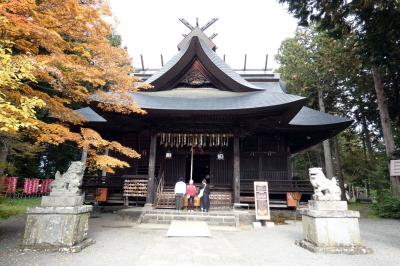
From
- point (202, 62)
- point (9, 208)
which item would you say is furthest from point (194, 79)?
point (9, 208)

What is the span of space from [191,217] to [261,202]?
2.90m

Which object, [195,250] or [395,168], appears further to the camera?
[395,168]

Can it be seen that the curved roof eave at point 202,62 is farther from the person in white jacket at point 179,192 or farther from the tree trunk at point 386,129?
the tree trunk at point 386,129

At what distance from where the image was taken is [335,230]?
645 cm

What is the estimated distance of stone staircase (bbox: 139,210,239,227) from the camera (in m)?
10.4

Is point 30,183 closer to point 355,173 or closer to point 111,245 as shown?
point 111,245

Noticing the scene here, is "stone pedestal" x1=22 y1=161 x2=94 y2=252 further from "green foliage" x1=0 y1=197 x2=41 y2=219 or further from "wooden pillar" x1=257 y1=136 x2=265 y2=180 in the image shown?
"wooden pillar" x1=257 y1=136 x2=265 y2=180

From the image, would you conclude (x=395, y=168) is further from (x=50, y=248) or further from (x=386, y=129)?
(x=50, y=248)

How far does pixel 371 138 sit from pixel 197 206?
23840 millimetres

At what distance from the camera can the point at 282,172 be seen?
14766mm

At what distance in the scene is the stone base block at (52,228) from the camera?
243 inches

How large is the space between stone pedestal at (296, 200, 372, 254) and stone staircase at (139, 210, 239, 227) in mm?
4114

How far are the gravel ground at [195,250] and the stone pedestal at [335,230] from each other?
252 mm

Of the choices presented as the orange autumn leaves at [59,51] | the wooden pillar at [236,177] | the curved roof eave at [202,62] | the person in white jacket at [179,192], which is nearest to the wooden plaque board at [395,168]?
the curved roof eave at [202,62]
